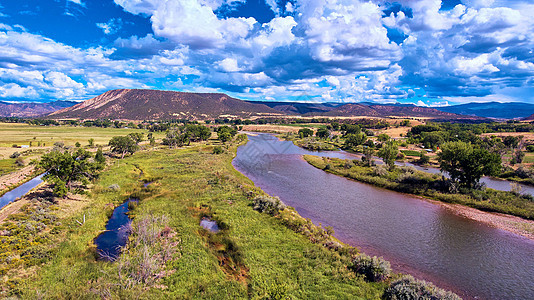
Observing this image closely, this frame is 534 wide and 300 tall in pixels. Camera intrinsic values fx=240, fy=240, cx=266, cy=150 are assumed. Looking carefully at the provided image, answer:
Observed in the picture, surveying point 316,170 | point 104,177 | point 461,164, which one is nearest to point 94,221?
point 104,177

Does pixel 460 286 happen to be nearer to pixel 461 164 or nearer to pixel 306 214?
pixel 306 214

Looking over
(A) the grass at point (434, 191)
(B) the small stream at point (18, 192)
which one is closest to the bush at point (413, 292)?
(A) the grass at point (434, 191)

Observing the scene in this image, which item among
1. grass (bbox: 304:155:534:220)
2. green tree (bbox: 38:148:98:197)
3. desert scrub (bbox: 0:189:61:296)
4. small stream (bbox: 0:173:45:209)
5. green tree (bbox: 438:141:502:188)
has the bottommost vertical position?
small stream (bbox: 0:173:45:209)

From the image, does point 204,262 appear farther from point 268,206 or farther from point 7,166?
point 7,166

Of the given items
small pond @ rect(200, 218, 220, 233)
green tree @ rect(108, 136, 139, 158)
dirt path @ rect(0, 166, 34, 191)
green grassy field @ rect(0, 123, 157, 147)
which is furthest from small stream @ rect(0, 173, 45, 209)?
green grassy field @ rect(0, 123, 157, 147)

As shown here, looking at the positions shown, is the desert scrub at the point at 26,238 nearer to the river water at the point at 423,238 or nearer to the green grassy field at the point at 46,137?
the river water at the point at 423,238

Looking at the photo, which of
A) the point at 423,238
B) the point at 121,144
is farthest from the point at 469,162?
the point at 121,144

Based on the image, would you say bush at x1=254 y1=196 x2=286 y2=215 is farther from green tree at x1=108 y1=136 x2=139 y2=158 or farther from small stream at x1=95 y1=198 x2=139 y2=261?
green tree at x1=108 y1=136 x2=139 y2=158
